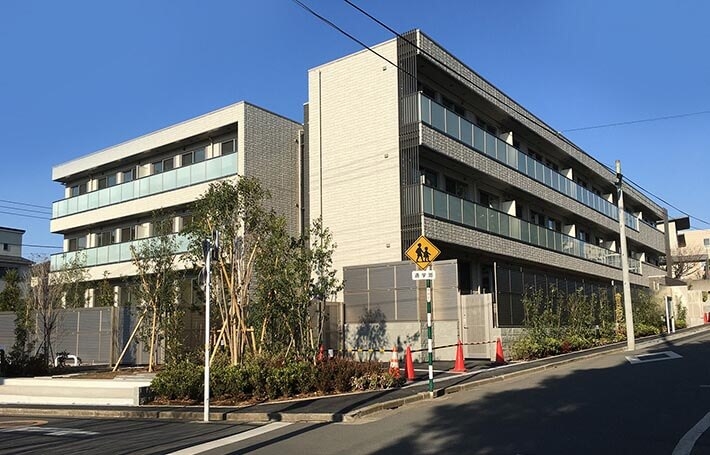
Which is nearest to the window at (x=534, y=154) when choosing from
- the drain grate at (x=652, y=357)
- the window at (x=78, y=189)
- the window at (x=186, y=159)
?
the drain grate at (x=652, y=357)

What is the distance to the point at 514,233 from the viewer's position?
29.4m

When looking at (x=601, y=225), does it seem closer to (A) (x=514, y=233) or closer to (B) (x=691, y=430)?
(A) (x=514, y=233)

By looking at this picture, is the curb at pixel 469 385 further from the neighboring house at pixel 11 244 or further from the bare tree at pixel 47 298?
the neighboring house at pixel 11 244

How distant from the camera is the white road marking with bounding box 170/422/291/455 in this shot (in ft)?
29.5

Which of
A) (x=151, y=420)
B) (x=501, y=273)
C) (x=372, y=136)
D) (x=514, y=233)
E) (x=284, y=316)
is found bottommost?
(x=151, y=420)

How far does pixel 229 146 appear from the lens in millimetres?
29281

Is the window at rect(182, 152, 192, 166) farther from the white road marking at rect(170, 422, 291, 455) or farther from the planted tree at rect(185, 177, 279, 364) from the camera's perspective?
the white road marking at rect(170, 422, 291, 455)

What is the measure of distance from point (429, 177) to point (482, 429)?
1797cm

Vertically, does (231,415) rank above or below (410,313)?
below

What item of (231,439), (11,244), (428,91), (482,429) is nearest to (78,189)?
(428,91)

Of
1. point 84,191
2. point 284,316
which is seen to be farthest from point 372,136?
point 84,191

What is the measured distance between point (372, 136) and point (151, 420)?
14.9 meters

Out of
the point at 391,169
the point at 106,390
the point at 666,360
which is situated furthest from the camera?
the point at 391,169

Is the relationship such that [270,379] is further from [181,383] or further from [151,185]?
[151,185]
